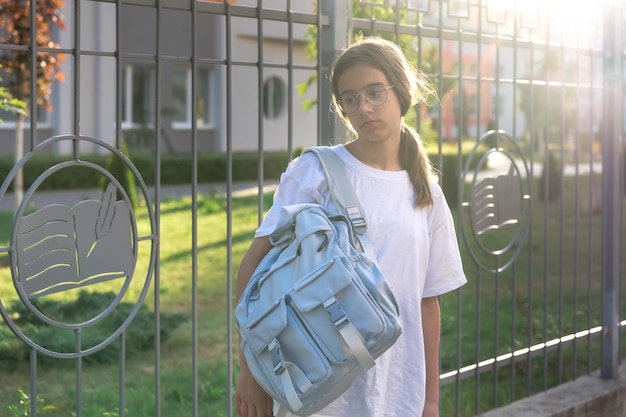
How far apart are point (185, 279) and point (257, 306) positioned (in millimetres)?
6647

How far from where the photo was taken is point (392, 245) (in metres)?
2.37

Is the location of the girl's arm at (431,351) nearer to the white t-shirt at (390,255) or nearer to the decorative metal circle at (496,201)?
the white t-shirt at (390,255)

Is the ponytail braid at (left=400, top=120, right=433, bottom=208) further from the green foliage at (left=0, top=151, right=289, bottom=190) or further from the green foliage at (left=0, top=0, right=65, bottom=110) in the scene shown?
the green foliage at (left=0, top=151, right=289, bottom=190)

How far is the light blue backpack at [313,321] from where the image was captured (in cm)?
207

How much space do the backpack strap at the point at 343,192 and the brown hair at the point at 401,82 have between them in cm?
16

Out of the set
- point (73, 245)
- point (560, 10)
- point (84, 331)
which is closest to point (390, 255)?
point (73, 245)

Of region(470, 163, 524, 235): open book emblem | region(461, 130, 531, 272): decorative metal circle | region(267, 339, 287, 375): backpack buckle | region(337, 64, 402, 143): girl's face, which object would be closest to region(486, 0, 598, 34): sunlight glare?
region(461, 130, 531, 272): decorative metal circle

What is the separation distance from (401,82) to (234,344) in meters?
5.15

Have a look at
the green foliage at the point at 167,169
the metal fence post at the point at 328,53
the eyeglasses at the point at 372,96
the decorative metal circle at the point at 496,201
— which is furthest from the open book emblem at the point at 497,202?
the green foliage at the point at 167,169

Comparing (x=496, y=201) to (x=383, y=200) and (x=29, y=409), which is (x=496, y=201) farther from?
(x=29, y=409)

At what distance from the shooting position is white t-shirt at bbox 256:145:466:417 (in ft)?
7.61

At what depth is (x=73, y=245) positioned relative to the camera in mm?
2707

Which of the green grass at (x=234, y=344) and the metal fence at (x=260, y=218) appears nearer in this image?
the metal fence at (x=260, y=218)

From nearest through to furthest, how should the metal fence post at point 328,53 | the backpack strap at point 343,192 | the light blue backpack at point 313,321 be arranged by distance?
the light blue backpack at point 313,321 → the backpack strap at point 343,192 → the metal fence post at point 328,53
